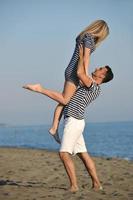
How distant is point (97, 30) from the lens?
7.69 m

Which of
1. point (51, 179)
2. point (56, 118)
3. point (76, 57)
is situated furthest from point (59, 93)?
point (51, 179)

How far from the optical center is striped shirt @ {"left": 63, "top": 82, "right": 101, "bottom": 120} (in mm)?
7602

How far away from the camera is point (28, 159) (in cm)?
1410

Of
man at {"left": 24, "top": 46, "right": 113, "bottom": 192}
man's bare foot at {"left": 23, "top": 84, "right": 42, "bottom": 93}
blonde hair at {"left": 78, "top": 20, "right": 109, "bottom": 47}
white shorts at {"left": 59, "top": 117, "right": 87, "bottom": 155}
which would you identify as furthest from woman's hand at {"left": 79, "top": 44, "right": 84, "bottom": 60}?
white shorts at {"left": 59, "top": 117, "right": 87, "bottom": 155}

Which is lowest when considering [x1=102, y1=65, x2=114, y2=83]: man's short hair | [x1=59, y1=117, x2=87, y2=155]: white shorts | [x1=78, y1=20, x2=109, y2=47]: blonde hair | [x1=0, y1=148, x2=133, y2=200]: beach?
[x1=0, y1=148, x2=133, y2=200]: beach

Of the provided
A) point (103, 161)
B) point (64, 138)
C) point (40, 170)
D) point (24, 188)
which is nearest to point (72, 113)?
point (64, 138)

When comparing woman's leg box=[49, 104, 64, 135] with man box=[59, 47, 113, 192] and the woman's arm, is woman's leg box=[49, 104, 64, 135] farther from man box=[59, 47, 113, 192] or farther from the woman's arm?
the woman's arm

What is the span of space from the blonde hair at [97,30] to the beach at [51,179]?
2.59m

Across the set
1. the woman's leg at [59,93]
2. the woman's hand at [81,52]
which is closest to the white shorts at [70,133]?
the woman's leg at [59,93]

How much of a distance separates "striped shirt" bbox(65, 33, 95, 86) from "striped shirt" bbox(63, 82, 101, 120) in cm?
17

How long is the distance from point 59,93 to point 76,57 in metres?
0.65

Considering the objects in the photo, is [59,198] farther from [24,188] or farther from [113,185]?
[113,185]

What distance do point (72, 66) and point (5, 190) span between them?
2457 millimetres

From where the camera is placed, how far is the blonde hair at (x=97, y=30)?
7.66m
